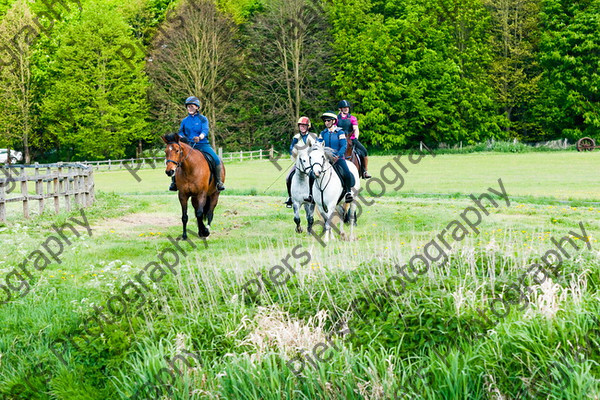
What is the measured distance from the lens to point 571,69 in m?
52.2

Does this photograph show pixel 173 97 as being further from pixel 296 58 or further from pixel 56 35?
pixel 56 35

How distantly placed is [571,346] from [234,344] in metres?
3.29

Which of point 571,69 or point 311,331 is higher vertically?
point 571,69

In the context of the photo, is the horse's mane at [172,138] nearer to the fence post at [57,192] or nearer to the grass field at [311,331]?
the grass field at [311,331]

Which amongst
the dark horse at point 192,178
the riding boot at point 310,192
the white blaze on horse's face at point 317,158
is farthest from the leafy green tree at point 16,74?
the white blaze on horse's face at point 317,158

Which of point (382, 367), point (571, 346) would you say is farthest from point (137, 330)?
point (571, 346)

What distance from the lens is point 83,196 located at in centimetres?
2014

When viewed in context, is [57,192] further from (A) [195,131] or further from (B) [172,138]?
Result: (B) [172,138]

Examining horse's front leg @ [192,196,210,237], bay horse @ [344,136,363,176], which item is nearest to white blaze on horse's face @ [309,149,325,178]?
horse's front leg @ [192,196,210,237]

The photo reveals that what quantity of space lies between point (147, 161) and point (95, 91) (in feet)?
23.7

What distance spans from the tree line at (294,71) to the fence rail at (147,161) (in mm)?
1185

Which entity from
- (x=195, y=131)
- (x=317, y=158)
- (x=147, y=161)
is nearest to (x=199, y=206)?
(x=195, y=131)

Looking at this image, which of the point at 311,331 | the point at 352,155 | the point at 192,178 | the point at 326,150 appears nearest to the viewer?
the point at 311,331

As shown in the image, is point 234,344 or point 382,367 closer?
point 382,367
